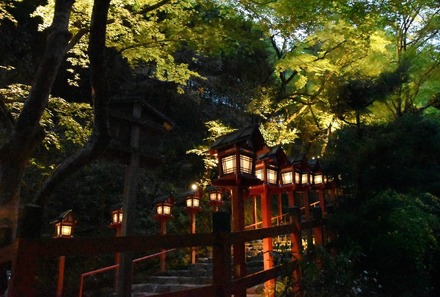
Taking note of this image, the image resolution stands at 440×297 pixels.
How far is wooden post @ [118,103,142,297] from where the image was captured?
7.32m

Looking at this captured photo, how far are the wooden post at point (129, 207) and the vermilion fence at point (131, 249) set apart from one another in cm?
401

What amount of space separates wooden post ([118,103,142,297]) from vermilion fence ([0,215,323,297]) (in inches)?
158

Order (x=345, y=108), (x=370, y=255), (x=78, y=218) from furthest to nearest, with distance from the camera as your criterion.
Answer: (x=78, y=218) < (x=345, y=108) < (x=370, y=255)

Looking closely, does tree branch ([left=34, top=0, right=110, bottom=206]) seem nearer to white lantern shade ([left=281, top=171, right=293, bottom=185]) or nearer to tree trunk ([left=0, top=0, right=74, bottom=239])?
tree trunk ([left=0, top=0, right=74, bottom=239])

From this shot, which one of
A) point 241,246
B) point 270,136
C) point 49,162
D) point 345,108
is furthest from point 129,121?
point 345,108

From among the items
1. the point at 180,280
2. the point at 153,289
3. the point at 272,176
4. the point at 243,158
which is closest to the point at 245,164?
the point at 243,158

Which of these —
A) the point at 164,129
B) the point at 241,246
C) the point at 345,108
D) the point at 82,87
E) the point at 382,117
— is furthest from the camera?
the point at 82,87

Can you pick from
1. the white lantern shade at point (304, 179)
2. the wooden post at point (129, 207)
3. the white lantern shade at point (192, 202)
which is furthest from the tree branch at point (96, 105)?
the white lantern shade at point (192, 202)

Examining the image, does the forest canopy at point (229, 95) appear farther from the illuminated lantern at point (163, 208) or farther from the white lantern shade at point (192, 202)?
the illuminated lantern at point (163, 208)

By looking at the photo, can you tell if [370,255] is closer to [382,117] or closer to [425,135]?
[425,135]

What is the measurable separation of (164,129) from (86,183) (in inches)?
285

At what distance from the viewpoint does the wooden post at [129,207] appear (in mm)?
7324

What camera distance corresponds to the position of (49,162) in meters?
13.0

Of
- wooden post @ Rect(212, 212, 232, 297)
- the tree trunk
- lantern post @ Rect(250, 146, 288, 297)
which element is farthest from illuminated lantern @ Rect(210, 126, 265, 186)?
the tree trunk
